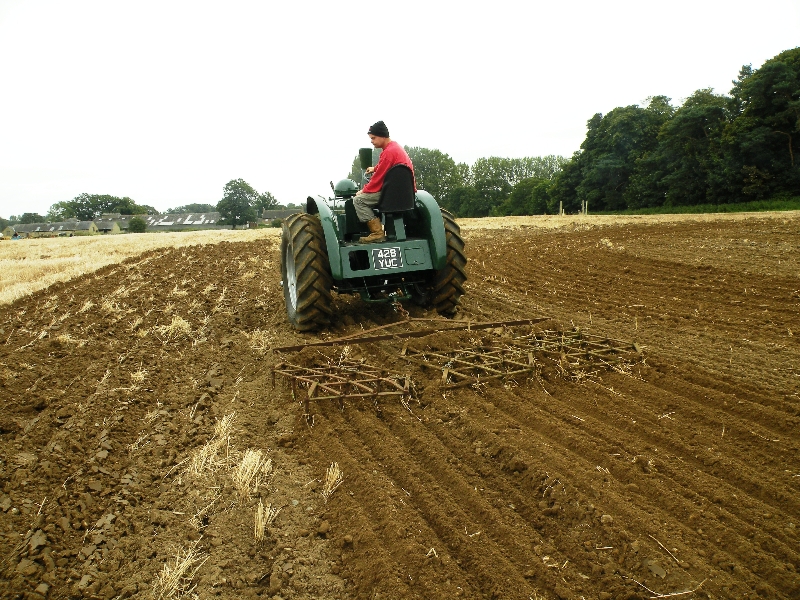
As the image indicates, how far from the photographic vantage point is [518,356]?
4707 mm

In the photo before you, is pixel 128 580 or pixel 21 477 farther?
pixel 21 477

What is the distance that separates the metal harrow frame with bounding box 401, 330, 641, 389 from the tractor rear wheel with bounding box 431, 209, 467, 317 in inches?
52.6

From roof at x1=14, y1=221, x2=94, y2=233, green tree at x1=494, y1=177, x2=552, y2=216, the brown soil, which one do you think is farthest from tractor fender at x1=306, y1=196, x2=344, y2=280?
roof at x1=14, y1=221, x2=94, y2=233

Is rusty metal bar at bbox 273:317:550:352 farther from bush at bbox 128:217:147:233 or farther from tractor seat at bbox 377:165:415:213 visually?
bush at bbox 128:217:147:233

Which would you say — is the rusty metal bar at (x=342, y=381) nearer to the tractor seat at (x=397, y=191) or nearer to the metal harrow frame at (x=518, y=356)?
the metal harrow frame at (x=518, y=356)

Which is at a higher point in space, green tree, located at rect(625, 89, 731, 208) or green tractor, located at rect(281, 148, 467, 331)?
green tree, located at rect(625, 89, 731, 208)

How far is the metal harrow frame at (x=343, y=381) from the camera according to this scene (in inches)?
159

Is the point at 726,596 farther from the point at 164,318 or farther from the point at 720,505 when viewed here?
the point at 164,318

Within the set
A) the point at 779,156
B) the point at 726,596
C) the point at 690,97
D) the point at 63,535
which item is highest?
the point at 690,97

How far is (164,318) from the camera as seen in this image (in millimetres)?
7379

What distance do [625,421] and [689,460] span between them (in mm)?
512

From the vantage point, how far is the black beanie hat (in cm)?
595

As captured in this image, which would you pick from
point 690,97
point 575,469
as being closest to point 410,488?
point 575,469

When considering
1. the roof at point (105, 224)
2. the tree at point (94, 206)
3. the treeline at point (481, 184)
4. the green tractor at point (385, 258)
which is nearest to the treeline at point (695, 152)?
the treeline at point (481, 184)
